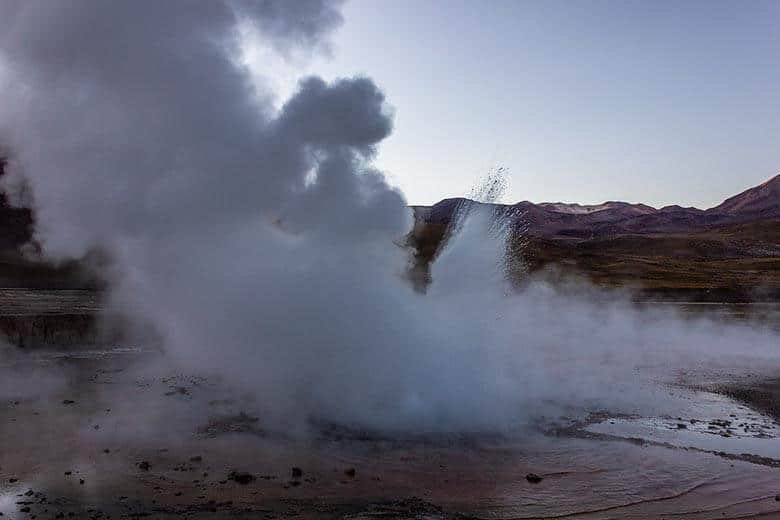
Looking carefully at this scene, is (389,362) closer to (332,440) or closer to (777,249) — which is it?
(332,440)

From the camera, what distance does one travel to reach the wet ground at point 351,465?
10.5m

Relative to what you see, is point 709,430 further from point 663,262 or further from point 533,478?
point 663,262

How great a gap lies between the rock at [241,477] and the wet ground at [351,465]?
0.11 feet

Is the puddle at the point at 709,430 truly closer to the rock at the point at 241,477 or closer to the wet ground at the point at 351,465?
the wet ground at the point at 351,465

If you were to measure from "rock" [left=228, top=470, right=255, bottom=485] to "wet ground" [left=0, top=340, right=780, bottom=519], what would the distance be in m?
0.03

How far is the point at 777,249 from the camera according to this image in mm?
134750

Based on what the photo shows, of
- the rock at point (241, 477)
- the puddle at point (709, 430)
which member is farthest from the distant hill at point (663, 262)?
the rock at point (241, 477)

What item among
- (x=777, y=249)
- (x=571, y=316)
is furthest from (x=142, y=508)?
(x=777, y=249)

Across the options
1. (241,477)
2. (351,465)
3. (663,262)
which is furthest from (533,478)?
(663,262)

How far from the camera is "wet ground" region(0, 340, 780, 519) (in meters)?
10.5

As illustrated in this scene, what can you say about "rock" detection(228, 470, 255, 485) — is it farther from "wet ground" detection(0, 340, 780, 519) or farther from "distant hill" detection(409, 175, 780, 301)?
"distant hill" detection(409, 175, 780, 301)

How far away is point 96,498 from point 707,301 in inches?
2347

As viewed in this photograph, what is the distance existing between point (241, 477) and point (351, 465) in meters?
2.11

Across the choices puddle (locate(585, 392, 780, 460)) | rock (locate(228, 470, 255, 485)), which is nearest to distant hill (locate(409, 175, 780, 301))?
puddle (locate(585, 392, 780, 460))
